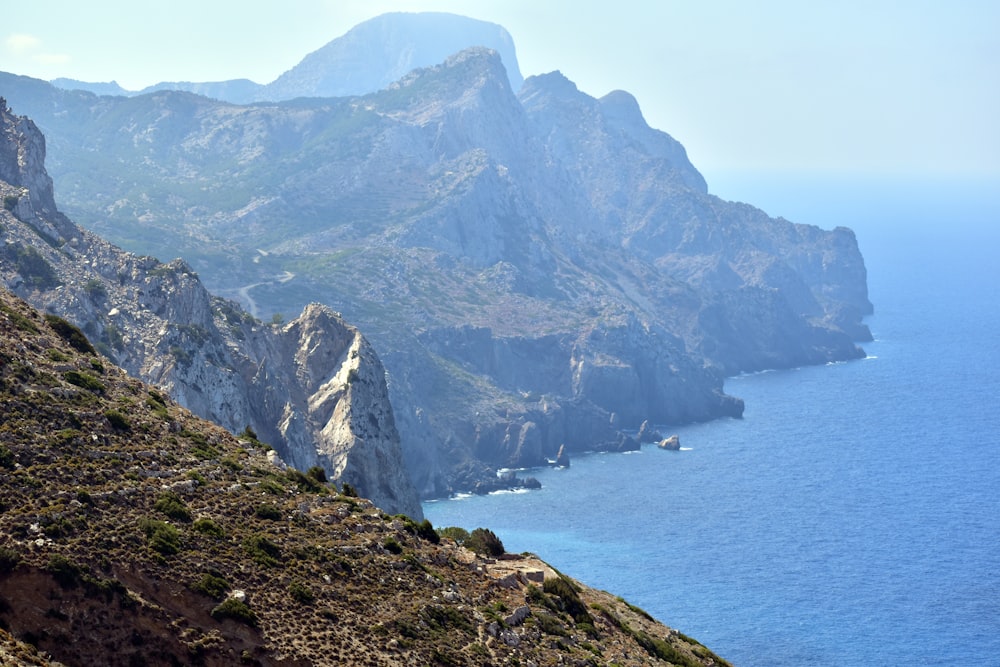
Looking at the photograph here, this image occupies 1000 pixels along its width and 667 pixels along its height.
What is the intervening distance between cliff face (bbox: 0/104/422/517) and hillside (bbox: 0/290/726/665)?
190 ft

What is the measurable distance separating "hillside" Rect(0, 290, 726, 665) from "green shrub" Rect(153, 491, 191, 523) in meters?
0.09

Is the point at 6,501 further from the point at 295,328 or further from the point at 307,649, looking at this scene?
the point at 295,328

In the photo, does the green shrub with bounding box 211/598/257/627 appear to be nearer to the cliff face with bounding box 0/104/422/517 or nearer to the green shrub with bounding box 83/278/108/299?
the cliff face with bounding box 0/104/422/517

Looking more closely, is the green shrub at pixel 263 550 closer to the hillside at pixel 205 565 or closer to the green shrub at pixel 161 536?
the hillside at pixel 205 565

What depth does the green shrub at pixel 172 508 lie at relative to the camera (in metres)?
54.1

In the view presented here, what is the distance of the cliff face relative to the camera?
12744 centimetres

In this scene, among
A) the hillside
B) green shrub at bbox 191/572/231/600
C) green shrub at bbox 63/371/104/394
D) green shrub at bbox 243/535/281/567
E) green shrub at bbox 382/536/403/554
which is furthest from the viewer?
green shrub at bbox 63/371/104/394

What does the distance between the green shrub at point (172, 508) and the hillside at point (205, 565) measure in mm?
94

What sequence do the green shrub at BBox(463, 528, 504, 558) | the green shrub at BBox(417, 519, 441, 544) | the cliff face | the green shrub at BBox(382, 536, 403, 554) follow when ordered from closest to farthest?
the green shrub at BBox(382, 536, 403, 554) < the green shrub at BBox(417, 519, 441, 544) < the green shrub at BBox(463, 528, 504, 558) < the cliff face

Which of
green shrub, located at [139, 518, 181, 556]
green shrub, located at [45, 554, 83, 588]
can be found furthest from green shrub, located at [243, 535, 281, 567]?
green shrub, located at [45, 554, 83, 588]

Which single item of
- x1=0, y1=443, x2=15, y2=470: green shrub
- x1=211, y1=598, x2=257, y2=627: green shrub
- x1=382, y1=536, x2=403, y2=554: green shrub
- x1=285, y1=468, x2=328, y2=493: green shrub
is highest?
x1=0, y1=443, x2=15, y2=470: green shrub

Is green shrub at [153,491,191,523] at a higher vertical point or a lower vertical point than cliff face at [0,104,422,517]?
lower

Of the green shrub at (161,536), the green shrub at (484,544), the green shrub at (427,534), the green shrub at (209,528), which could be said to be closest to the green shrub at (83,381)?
the green shrub at (209,528)

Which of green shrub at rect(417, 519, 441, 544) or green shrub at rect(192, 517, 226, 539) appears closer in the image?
green shrub at rect(192, 517, 226, 539)
